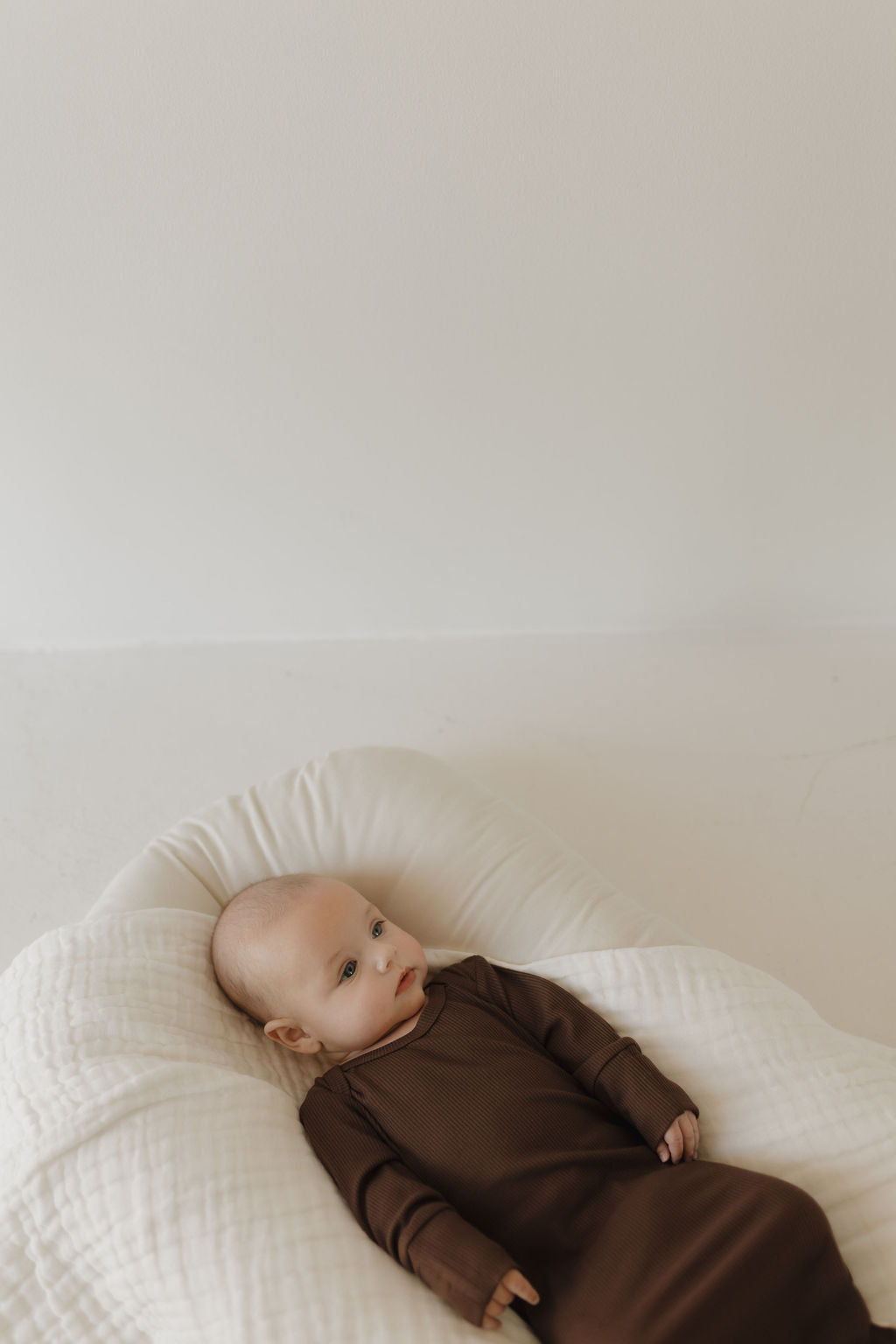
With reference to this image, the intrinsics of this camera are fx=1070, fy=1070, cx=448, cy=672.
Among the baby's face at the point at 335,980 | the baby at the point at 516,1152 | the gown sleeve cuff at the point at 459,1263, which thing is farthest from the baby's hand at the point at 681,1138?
the baby's face at the point at 335,980

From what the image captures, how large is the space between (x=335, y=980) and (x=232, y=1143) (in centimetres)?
22

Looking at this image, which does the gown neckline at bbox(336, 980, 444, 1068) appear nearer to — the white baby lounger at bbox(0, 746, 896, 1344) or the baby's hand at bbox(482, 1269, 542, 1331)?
the white baby lounger at bbox(0, 746, 896, 1344)

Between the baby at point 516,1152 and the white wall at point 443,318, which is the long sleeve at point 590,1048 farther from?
the white wall at point 443,318

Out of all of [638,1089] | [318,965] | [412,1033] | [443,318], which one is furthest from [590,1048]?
[443,318]

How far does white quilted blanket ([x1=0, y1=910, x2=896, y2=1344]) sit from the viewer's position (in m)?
1.04

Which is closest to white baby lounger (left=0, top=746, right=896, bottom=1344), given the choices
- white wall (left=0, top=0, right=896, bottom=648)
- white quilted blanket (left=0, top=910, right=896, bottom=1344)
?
white quilted blanket (left=0, top=910, right=896, bottom=1344)

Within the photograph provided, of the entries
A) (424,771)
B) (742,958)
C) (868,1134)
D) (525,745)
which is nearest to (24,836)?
(424,771)

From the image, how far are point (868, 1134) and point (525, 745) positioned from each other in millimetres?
988

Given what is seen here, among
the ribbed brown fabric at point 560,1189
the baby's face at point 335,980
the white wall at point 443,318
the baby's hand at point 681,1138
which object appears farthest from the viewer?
the white wall at point 443,318

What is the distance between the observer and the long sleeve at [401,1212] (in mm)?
1041

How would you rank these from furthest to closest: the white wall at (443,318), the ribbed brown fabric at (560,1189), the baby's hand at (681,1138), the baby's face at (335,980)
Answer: the white wall at (443,318) → the baby's face at (335,980) → the baby's hand at (681,1138) → the ribbed brown fabric at (560,1189)

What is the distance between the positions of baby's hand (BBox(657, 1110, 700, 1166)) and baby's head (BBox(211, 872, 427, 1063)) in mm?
334

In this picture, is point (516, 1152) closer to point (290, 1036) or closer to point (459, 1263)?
point (459, 1263)

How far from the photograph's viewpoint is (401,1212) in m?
1.10
